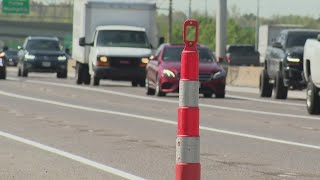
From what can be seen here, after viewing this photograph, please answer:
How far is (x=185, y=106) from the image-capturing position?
8.63m

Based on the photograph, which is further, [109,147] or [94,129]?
[94,129]

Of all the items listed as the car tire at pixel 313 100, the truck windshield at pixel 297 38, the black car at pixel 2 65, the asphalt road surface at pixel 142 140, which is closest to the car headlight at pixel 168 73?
the asphalt road surface at pixel 142 140

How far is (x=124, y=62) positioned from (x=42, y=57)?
42.0 feet

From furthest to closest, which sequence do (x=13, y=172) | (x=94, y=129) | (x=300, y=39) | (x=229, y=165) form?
(x=300, y=39), (x=94, y=129), (x=229, y=165), (x=13, y=172)

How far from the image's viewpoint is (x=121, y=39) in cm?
3903

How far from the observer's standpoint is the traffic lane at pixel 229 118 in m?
17.9

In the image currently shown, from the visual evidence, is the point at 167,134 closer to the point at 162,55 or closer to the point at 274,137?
the point at 274,137

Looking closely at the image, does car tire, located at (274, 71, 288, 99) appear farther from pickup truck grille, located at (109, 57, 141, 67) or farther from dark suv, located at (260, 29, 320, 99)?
pickup truck grille, located at (109, 57, 141, 67)

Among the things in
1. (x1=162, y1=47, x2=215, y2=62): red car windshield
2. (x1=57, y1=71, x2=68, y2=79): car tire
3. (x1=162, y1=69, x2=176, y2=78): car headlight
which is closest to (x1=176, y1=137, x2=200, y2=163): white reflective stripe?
(x1=162, y1=69, x2=176, y2=78): car headlight

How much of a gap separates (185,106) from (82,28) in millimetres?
32978

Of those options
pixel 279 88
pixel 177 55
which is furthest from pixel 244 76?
pixel 279 88

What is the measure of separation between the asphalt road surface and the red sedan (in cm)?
263

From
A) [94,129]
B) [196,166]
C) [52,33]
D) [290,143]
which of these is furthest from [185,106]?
[52,33]

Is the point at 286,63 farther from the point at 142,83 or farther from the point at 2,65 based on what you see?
the point at 2,65
